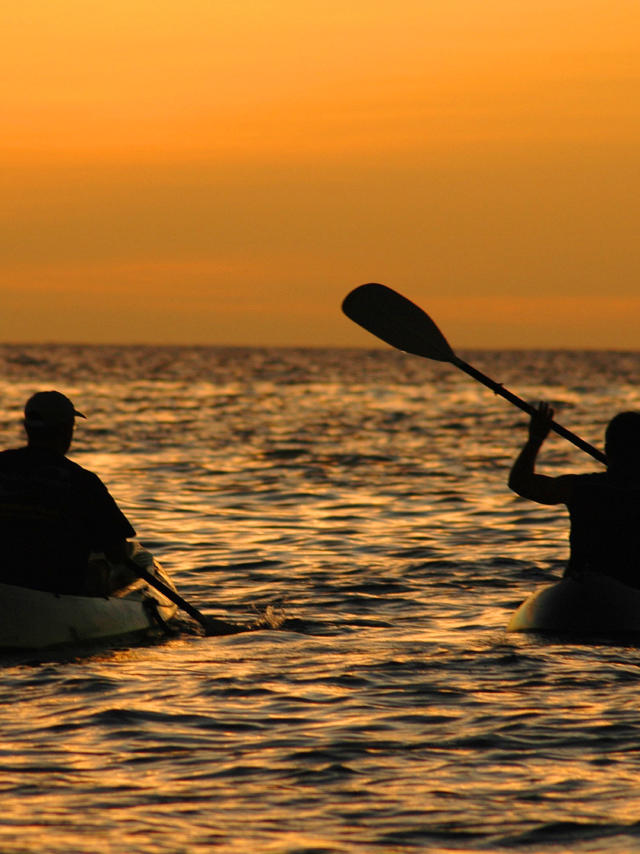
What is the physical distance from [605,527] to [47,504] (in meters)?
3.50

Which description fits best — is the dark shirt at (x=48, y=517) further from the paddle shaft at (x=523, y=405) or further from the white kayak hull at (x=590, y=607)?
the white kayak hull at (x=590, y=607)

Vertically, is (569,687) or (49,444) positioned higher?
(49,444)

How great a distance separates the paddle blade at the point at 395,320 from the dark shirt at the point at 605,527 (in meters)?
2.53

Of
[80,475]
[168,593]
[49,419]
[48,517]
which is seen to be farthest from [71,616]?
[49,419]

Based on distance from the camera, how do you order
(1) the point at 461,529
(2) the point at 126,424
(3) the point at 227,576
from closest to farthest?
(3) the point at 227,576 < (1) the point at 461,529 < (2) the point at 126,424

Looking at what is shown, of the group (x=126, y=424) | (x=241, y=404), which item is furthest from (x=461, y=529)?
(x=241, y=404)

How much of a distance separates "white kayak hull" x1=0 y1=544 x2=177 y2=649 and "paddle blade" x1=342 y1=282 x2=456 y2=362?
283 cm

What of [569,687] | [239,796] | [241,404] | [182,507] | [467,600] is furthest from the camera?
[241,404]

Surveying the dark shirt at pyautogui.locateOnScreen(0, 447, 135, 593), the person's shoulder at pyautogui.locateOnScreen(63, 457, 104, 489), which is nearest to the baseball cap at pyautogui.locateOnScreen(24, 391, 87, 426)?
the dark shirt at pyautogui.locateOnScreen(0, 447, 135, 593)

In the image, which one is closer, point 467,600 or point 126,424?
point 467,600

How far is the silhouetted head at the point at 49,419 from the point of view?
28.6 ft

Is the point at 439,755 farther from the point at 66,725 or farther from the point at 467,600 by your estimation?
the point at 467,600

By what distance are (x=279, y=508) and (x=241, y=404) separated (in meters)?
36.2

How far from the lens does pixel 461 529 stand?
1745cm
